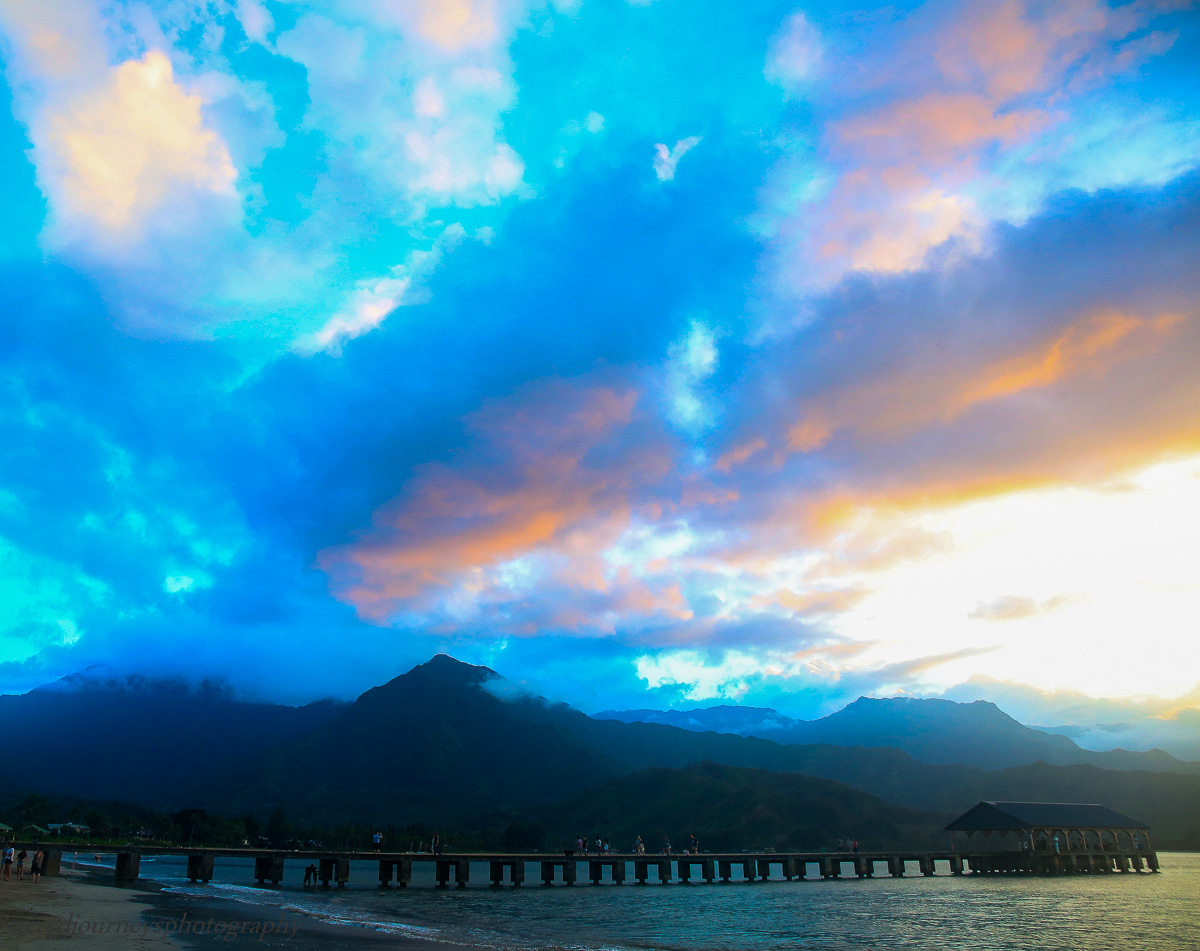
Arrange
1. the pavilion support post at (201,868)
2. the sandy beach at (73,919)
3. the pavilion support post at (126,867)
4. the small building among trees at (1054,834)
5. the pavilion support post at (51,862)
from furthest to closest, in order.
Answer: the small building among trees at (1054,834) → the pavilion support post at (201,868) → the pavilion support post at (126,867) → the pavilion support post at (51,862) → the sandy beach at (73,919)

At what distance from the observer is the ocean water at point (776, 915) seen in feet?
128

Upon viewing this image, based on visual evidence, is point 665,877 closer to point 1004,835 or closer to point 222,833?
point 1004,835

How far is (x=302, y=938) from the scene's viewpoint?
107 ft

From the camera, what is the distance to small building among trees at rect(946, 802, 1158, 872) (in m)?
89.5

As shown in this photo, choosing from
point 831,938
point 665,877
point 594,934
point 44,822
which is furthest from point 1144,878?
point 44,822

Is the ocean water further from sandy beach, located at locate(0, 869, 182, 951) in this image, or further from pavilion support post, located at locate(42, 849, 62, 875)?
sandy beach, located at locate(0, 869, 182, 951)

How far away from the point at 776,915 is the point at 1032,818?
5274 centimetres

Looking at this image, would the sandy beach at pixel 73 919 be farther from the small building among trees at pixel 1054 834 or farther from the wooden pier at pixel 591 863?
the small building among trees at pixel 1054 834

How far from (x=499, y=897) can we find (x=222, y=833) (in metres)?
108

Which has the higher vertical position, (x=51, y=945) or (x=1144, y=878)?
(x=51, y=945)

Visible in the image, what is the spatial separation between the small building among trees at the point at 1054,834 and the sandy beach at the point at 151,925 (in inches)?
3110

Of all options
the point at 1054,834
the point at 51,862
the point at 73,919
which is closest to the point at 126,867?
the point at 51,862

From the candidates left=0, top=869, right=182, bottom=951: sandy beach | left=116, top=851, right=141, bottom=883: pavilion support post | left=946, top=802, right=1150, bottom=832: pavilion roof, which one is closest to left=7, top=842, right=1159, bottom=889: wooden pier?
left=116, top=851, right=141, bottom=883: pavilion support post

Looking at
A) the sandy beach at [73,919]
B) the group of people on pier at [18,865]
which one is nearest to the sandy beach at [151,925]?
the sandy beach at [73,919]
